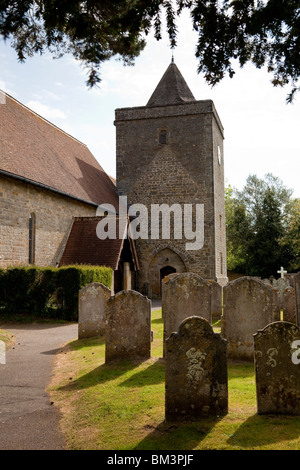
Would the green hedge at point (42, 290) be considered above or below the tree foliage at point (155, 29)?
below

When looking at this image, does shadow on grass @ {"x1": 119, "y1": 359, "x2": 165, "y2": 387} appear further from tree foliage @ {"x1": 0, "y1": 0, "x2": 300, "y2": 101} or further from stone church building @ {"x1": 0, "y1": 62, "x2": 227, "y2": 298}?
stone church building @ {"x1": 0, "y1": 62, "x2": 227, "y2": 298}

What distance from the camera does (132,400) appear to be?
5156mm

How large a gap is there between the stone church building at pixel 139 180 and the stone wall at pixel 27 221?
7 cm

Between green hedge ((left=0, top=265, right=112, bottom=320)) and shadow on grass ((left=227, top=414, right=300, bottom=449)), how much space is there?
9.63 m

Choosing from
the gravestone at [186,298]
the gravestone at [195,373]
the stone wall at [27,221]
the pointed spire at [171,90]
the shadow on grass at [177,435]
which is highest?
the pointed spire at [171,90]

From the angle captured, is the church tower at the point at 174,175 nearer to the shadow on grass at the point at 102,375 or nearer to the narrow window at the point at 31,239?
the narrow window at the point at 31,239

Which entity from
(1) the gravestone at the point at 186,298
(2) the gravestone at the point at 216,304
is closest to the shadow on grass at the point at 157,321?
(2) the gravestone at the point at 216,304

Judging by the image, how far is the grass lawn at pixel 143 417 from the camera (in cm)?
387

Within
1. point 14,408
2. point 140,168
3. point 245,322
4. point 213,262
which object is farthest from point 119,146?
point 14,408

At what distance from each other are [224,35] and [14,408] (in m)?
5.38

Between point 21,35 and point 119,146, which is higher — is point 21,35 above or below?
below

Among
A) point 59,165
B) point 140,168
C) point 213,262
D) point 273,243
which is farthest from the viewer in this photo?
point 273,243

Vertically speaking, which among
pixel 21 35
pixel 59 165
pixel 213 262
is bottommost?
pixel 213 262
